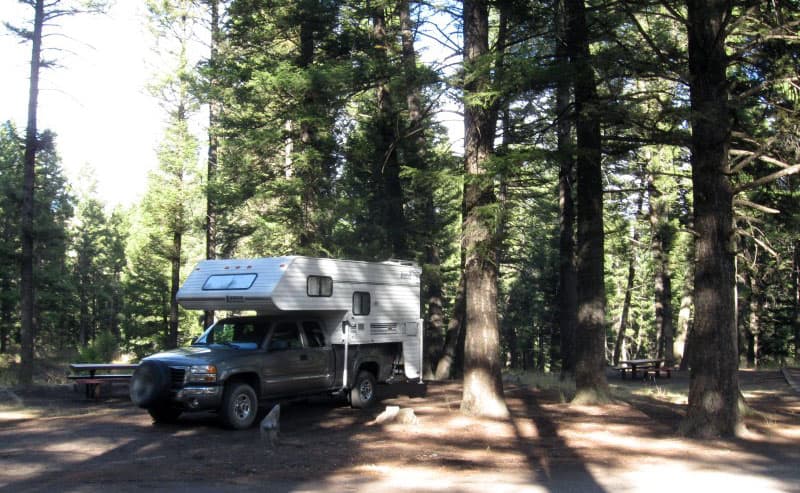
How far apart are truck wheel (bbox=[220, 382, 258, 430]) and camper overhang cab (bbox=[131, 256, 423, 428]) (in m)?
0.02

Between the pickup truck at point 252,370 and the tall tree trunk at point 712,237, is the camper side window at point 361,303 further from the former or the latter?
the tall tree trunk at point 712,237

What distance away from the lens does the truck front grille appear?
11055mm

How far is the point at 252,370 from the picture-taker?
11.7 meters

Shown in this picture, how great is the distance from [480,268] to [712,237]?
12.8 feet

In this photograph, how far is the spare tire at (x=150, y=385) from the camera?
35.7ft

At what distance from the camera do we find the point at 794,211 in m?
14.2

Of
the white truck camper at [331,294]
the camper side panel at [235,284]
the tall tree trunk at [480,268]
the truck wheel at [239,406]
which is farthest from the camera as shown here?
the white truck camper at [331,294]

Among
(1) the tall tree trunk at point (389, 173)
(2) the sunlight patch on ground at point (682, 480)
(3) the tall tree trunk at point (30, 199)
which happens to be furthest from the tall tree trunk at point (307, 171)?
(2) the sunlight patch on ground at point (682, 480)

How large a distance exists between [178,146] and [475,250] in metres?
18.8

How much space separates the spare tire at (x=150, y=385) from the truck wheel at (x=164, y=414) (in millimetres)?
582

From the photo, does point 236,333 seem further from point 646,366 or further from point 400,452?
point 646,366

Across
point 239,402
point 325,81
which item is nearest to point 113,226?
point 325,81

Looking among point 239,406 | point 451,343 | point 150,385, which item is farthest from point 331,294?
point 451,343

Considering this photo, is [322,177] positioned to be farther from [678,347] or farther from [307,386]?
[678,347]
